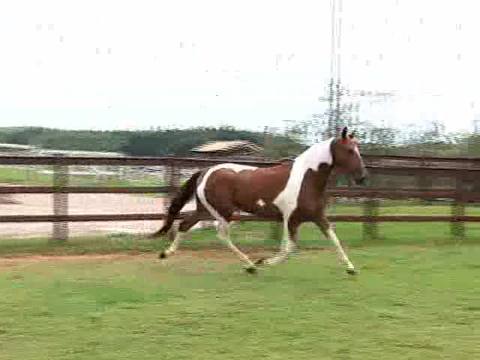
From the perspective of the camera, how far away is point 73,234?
1188cm

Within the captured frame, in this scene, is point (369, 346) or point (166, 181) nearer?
point (369, 346)

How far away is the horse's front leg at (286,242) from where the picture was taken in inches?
345

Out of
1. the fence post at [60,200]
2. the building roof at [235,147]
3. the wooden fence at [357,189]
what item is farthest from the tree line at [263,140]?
the fence post at [60,200]

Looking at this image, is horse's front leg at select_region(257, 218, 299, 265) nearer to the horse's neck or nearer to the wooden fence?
the horse's neck

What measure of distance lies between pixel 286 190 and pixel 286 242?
67cm

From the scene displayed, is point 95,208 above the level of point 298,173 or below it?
below

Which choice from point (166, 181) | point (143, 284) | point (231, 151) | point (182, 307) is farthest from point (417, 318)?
point (231, 151)

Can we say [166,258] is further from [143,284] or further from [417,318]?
[417,318]

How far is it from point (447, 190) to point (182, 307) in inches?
330

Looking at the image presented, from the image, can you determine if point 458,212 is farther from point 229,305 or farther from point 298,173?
point 229,305

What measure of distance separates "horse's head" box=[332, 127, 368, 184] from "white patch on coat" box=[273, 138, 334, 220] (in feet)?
0.27

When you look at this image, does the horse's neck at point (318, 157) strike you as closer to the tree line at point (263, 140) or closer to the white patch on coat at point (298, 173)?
the white patch on coat at point (298, 173)

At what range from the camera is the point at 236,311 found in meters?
6.54

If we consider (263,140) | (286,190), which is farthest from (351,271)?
(263,140)
